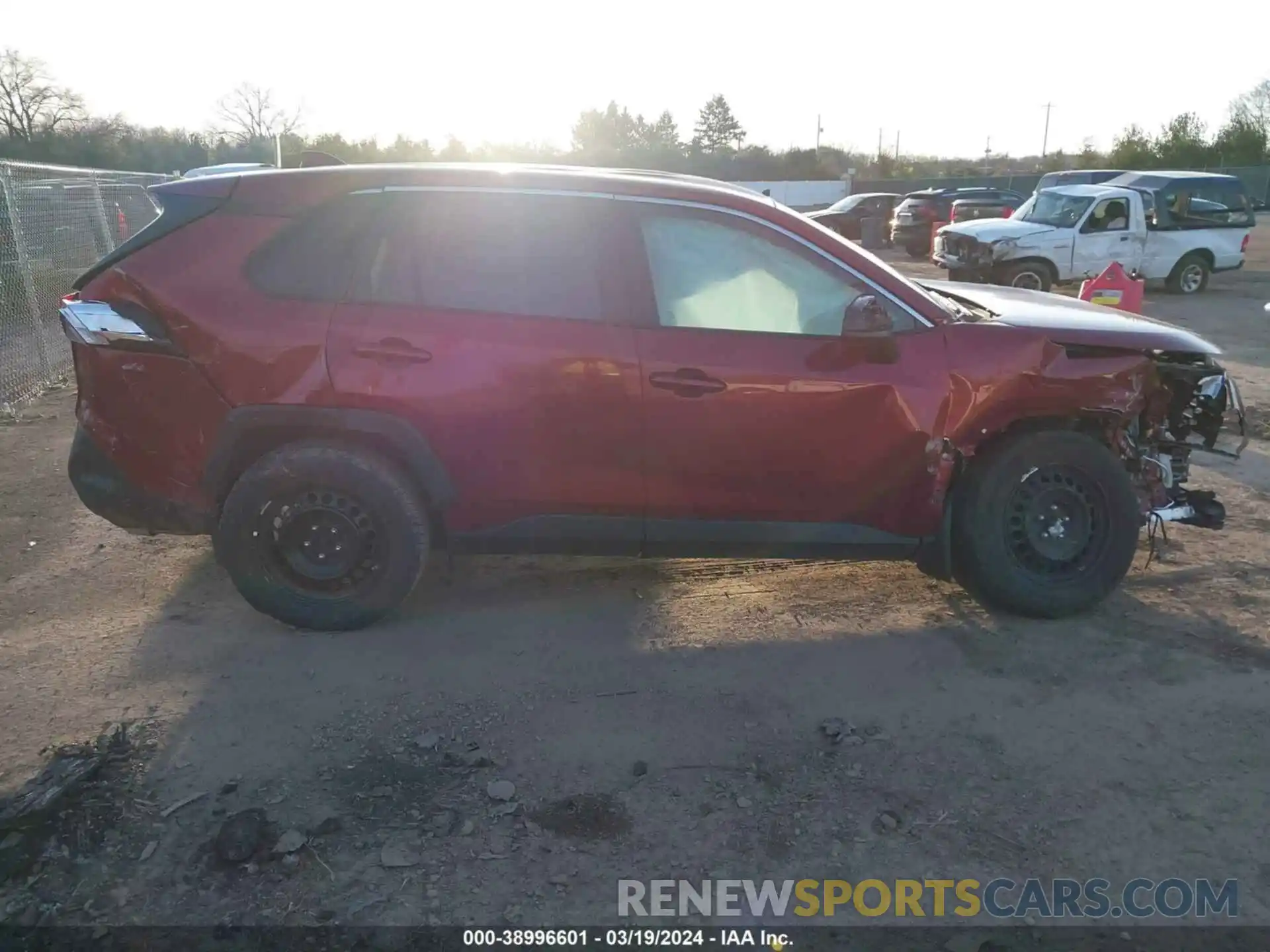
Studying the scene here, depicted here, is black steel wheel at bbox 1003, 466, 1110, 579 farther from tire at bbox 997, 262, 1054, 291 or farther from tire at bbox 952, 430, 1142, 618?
tire at bbox 997, 262, 1054, 291

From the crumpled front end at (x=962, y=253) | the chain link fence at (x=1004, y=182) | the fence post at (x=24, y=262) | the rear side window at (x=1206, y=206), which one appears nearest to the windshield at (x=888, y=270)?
the fence post at (x=24, y=262)

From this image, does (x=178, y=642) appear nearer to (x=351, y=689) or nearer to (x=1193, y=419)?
(x=351, y=689)

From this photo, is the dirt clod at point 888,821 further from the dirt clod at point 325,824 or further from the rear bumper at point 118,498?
the rear bumper at point 118,498

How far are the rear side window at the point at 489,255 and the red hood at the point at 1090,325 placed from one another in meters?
1.77

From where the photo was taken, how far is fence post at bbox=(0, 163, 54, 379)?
8617 mm

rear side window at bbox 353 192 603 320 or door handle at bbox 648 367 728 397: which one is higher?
rear side window at bbox 353 192 603 320

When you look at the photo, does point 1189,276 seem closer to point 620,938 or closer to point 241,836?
point 620,938

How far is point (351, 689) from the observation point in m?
3.74

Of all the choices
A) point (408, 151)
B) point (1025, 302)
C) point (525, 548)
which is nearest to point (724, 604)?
point (525, 548)

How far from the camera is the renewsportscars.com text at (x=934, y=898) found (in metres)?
2.64

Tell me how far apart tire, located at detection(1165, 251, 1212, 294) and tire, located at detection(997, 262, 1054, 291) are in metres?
3.56

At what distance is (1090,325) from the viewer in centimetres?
430

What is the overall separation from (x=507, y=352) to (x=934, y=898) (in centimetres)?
245

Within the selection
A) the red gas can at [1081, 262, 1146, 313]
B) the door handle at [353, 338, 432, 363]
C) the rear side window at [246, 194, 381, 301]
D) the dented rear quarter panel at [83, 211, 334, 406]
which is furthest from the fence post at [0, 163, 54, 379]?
the red gas can at [1081, 262, 1146, 313]
